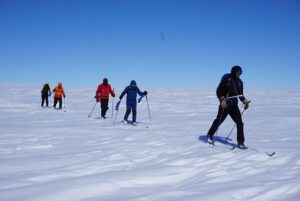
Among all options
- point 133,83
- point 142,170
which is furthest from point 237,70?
point 133,83

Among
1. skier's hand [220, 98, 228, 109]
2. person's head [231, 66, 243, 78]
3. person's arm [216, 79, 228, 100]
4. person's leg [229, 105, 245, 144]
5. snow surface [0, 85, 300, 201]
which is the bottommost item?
snow surface [0, 85, 300, 201]

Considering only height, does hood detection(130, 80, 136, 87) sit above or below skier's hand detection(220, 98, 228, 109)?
above

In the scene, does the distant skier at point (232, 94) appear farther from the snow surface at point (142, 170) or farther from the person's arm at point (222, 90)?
the snow surface at point (142, 170)

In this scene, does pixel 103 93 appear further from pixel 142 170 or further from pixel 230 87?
pixel 142 170

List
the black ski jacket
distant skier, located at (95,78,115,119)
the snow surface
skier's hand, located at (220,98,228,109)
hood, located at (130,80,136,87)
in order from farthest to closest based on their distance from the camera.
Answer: distant skier, located at (95,78,115,119) → hood, located at (130,80,136,87) → the black ski jacket → skier's hand, located at (220,98,228,109) → the snow surface

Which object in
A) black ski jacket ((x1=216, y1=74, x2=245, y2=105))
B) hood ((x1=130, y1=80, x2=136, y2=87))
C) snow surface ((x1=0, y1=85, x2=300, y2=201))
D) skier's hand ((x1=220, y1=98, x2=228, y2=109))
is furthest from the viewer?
hood ((x1=130, y1=80, x2=136, y2=87))

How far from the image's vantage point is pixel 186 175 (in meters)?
4.36

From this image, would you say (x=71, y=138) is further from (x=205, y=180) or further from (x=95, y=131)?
(x=205, y=180)

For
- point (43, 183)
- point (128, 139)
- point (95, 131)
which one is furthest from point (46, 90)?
point (43, 183)

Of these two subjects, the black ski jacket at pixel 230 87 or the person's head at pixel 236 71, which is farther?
the black ski jacket at pixel 230 87

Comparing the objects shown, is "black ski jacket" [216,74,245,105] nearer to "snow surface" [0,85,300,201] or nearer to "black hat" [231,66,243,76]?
"black hat" [231,66,243,76]

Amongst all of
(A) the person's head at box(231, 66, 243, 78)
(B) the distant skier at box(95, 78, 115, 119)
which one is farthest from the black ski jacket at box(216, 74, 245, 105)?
(B) the distant skier at box(95, 78, 115, 119)

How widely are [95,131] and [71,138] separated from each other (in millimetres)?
1272

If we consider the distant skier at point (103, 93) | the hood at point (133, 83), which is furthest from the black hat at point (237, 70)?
the distant skier at point (103, 93)
